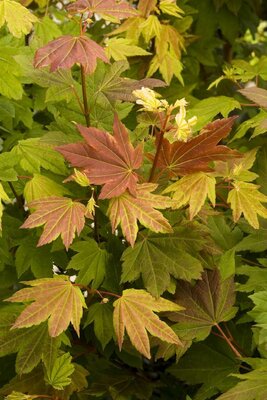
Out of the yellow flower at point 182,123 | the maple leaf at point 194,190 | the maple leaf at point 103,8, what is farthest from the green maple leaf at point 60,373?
the maple leaf at point 103,8

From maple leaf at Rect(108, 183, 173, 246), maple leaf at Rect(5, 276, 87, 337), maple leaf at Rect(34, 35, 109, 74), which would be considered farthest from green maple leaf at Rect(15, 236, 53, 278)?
maple leaf at Rect(34, 35, 109, 74)

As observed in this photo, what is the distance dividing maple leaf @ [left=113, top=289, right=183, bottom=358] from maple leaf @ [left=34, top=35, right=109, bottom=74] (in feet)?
1.74

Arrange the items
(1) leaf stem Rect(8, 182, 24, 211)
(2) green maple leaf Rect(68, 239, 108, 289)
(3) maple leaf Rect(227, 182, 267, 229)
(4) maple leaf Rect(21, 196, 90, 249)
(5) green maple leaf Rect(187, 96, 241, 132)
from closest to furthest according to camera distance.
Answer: (4) maple leaf Rect(21, 196, 90, 249), (3) maple leaf Rect(227, 182, 267, 229), (2) green maple leaf Rect(68, 239, 108, 289), (1) leaf stem Rect(8, 182, 24, 211), (5) green maple leaf Rect(187, 96, 241, 132)

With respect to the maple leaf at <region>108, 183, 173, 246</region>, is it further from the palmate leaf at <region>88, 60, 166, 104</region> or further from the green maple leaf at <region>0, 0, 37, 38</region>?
the green maple leaf at <region>0, 0, 37, 38</region>

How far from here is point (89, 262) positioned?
1.71 metres

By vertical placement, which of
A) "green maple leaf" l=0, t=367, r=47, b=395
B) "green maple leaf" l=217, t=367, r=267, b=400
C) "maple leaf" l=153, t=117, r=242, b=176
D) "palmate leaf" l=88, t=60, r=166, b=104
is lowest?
"green maple leaf" l=0, t=367, r=47, b=395

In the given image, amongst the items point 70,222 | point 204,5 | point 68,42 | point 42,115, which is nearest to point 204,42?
point 204,5

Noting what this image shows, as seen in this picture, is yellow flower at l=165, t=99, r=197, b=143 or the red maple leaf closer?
yellow flower at l=165, t=99, r=197, b=143

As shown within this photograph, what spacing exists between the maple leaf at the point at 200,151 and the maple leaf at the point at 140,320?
0.30 meters

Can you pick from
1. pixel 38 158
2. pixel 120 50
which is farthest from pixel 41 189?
pixel 120 50

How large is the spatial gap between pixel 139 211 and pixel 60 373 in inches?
Result: 17.6

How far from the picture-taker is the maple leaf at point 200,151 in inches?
59.8

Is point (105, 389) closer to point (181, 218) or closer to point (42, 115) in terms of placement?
point (181, 218)

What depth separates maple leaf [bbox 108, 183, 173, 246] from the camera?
1.47 meters
